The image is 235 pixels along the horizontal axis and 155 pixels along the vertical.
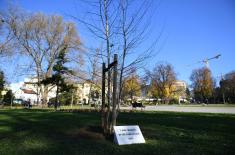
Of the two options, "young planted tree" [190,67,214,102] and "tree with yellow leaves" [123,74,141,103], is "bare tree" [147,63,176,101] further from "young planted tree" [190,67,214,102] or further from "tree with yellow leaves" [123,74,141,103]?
"tree with yellow leaves" [123,74,141,103]

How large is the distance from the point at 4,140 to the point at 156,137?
14.2 feet

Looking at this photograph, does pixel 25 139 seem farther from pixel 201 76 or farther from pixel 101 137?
pixel 201 76

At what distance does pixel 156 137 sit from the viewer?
8.38 metres

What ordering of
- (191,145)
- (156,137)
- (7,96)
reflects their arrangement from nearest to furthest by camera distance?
1. (191,145)
2. (156,137)
3. (7,96)

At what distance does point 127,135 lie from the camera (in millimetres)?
7680

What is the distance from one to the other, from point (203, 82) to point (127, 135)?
274 ft

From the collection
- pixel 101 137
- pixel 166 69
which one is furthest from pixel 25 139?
pixel 166 69

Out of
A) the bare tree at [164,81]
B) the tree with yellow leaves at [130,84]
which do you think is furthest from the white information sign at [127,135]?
the bare tree at [164,81]

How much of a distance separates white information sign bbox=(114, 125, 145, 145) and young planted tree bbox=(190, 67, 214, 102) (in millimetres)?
82260

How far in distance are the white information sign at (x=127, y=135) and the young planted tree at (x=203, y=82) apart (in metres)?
82.3

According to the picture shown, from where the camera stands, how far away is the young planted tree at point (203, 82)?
8585 cm

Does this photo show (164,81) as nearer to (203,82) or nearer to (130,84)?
(203,82)

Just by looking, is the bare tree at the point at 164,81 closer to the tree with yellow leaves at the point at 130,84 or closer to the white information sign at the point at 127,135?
the tree with yellow leaves at the point at 130,84

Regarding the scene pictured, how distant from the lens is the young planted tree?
85850 millimetres
